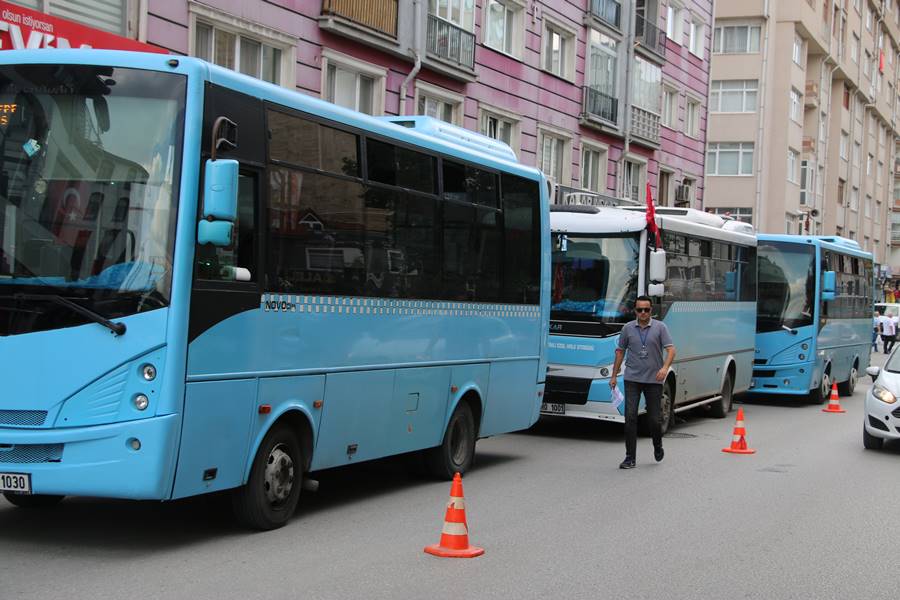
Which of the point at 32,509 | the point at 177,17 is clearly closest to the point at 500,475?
the point at 32,509

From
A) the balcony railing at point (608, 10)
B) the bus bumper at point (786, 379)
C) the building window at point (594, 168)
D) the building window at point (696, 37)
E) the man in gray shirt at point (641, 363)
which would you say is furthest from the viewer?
the building window at point (696, 37)

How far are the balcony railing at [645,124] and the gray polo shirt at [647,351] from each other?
22982 millimetres

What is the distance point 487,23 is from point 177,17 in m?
10.8

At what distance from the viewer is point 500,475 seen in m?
12.2

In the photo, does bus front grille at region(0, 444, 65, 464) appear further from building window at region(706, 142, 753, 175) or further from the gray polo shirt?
building window at region(706, 142, 753, 175)

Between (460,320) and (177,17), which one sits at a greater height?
(177,17)

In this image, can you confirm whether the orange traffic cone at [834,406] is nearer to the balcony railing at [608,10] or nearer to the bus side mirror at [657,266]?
the bus side mirror at [657,266]

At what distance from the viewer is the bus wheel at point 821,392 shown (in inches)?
926

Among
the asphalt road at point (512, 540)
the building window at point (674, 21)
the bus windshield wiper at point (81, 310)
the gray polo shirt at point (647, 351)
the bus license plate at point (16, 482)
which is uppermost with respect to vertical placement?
the building window at point (674, 21)

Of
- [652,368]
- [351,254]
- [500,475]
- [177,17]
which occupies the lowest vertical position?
[500,475]

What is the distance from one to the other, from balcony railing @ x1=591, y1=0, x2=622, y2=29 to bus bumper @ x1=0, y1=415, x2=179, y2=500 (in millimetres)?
26470

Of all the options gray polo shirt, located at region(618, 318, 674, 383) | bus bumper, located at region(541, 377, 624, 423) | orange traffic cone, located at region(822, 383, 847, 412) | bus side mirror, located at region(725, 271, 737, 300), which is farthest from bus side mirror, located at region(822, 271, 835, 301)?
gray polo shirt, located at region(618, 318, 674, 383)

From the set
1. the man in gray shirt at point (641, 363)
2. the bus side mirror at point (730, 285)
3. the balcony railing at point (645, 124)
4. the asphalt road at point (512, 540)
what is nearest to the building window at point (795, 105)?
the balcony railing at point (645, 124)

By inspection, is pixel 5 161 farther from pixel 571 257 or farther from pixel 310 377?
pixel 571 257
